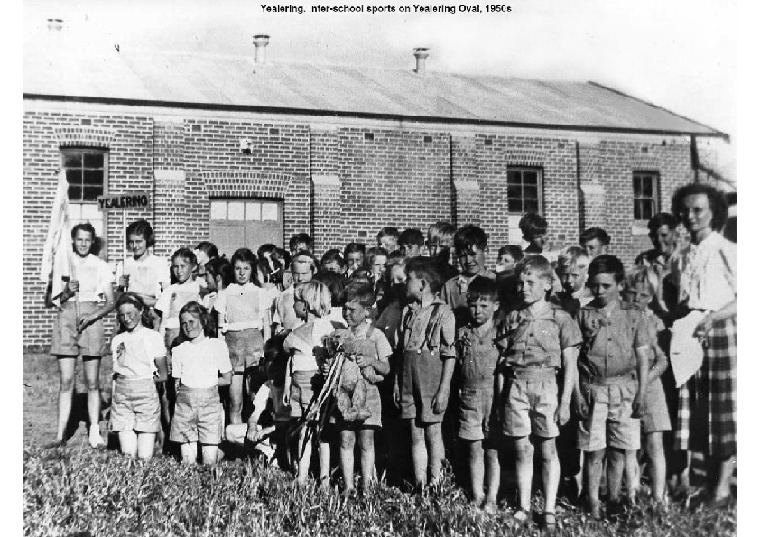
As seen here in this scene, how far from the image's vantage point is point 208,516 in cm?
381

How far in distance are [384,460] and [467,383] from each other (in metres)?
1.05

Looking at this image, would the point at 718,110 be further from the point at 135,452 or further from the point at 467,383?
the point at 135,452

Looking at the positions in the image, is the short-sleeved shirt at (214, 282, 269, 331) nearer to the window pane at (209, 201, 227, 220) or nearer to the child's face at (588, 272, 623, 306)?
the window pane at (209, 201, 227, 220)

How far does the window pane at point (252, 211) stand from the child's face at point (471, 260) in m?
3.41

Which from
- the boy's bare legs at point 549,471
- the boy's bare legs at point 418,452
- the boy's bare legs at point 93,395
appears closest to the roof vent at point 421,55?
the boy's bare legs at point 418,452

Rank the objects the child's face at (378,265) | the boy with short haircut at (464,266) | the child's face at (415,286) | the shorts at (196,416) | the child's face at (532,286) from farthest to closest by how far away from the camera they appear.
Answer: the child's face at (378,265) → the shorts at (196,416) → the boy with short haircut at (464,266) → the child's face at (415,286) → the child's face at (532,286)

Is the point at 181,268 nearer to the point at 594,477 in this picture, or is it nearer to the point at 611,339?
the point at 611,339

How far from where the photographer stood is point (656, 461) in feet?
12.2

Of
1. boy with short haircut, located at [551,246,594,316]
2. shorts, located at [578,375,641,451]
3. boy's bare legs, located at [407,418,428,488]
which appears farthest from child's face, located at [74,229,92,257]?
shorts, located at [578,375,641,451]

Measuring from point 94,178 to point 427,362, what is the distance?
461 cm

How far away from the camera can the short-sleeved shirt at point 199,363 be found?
4.40 meters

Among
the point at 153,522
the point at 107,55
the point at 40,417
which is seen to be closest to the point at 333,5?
the point at 107,55

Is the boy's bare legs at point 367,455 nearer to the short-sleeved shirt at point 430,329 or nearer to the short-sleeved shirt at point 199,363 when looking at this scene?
the short-sleeved shirt at point 430,329

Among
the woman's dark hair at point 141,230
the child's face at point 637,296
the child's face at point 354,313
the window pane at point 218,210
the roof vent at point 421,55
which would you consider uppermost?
the roof vent at point 421,55
